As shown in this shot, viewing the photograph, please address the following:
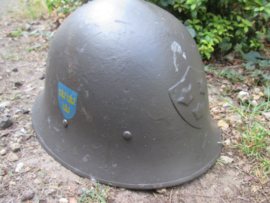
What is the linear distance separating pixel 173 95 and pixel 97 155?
0.62 m

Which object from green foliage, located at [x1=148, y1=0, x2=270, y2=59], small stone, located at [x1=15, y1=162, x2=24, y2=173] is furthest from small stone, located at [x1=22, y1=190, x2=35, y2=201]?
green foliage, located at [x1=148, y1=0, x2=270, y2=59]

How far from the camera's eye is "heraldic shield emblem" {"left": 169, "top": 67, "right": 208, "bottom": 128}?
138cm

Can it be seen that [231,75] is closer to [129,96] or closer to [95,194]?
[129,96]

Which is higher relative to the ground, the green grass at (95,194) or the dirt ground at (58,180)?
the green grass at (95,194)

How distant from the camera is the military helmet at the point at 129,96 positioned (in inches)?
52.1

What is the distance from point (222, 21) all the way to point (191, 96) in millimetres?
1822

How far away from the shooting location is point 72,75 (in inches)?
56.4

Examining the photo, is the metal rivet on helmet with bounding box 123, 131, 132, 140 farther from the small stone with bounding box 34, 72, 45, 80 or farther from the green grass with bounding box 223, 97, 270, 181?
the small stone with bounding box 34, 72, 45, 80

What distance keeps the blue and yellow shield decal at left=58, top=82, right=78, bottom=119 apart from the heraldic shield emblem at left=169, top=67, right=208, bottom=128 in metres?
0.61

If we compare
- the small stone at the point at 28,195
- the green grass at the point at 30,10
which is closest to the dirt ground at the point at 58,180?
the small stone at the point at 28,195

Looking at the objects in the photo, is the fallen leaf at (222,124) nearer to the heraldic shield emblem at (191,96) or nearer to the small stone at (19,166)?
the heraldic shield emblem at (191,96)

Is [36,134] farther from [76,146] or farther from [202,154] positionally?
[202,154]

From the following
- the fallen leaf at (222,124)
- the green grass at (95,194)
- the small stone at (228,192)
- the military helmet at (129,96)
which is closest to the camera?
the military helmet at (129,96)

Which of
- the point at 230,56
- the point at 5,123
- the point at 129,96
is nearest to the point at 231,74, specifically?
the point at 230,56
